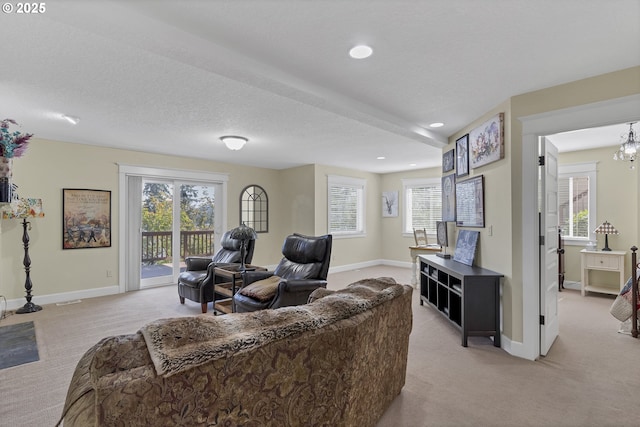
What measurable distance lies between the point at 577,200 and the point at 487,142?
3.43 m

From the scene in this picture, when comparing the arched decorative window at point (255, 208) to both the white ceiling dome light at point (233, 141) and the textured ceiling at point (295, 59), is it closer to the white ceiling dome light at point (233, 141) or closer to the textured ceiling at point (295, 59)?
the white ceiling dome light at point (233, 141)

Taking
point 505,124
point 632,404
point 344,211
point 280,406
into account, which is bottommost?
point 632,404

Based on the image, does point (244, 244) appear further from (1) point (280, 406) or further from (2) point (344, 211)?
(2) point (344, 211)

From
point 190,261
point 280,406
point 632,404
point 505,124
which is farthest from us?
point 190,261

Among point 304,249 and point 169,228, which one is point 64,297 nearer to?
point 169,228

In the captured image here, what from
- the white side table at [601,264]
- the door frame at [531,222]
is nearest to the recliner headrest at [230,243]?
the door frame at [531,222]

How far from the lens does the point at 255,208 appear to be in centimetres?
734

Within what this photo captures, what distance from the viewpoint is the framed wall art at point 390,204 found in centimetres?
805

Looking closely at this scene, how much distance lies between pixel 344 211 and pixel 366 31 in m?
5.77

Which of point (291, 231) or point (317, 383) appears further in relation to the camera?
point (291, 231)

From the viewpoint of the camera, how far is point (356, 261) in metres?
7.79

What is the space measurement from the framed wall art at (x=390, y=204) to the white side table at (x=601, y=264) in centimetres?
380

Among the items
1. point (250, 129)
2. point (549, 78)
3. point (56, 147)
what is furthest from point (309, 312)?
point (56, 147)

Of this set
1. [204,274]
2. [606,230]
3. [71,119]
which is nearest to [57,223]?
[71,119]
